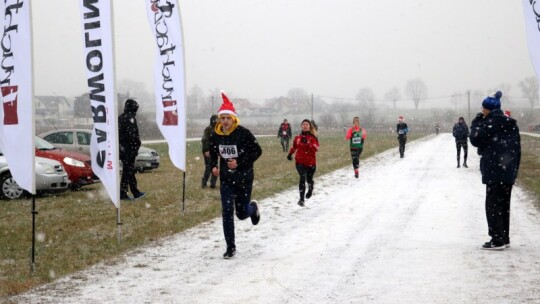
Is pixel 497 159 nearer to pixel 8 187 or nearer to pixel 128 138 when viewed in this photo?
pixel 128 138

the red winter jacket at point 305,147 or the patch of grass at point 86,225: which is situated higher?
the red winter jacket at point 305,147

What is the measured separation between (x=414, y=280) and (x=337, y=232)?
286 centimetres

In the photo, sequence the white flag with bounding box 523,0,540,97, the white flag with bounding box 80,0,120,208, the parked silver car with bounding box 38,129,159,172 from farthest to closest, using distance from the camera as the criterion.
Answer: the parked silver car with bounding box 38,129,159,172 → the white flag with bounding box 80,0,120,208 → the white flag with bounding box 523,0,540,97

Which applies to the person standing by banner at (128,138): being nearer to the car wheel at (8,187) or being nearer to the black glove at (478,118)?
the car wheel at (8,187)

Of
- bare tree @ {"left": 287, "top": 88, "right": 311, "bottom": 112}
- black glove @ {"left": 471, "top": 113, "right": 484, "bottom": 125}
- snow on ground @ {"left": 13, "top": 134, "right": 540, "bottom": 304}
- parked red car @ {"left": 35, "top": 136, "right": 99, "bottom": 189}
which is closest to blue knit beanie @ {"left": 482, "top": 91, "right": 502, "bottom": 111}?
black glove @ {"left": 471, "top": 113, "right": 484, "bottom": 125}

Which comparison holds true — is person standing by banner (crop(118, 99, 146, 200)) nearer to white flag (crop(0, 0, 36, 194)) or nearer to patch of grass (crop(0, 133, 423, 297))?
patch of grass (crop(0, 133, 423, 297))

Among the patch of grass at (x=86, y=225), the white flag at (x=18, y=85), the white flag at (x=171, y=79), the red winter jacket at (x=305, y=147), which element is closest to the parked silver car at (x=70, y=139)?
the patch of grass at (x=86, y=225)

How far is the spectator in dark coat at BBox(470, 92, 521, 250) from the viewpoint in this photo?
704cm

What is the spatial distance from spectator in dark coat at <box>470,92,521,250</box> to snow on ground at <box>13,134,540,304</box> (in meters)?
0.37

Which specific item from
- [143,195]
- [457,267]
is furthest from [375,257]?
[143,195]

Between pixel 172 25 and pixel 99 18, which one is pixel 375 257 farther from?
pixel 172 25

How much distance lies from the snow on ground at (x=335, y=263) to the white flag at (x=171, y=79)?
6.08 feet

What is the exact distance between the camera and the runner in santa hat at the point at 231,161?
7.02 m

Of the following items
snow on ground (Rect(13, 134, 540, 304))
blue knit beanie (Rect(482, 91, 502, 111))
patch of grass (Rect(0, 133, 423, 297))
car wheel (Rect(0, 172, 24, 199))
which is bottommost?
snow on ground (Rect(13, 134, 540, 304))
